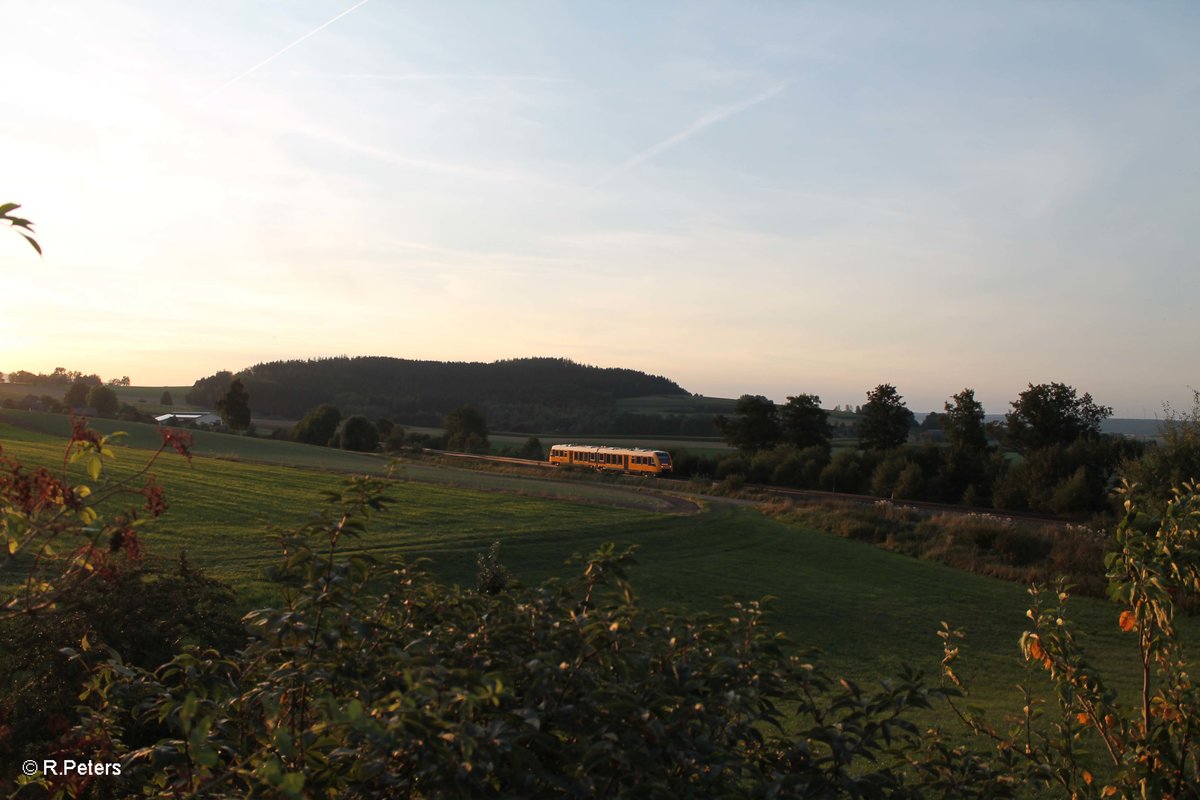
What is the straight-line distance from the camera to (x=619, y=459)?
180 ft

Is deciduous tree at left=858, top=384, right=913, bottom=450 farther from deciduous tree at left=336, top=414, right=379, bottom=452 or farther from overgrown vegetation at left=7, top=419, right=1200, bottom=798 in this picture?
overgrown vegetation at left=7, top=419, right=1200, bottom=798

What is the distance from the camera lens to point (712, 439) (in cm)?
9950

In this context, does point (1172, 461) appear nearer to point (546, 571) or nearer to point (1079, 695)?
point (546, 571)

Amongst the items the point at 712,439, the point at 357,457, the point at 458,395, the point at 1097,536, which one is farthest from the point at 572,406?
the point at 1097,536

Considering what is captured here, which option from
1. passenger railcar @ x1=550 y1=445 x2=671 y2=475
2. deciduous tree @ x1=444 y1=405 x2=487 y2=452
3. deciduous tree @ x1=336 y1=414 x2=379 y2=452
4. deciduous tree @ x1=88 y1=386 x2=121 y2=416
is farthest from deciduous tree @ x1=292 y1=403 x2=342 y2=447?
passenger railcar @ x1=550 y1=445 x2=671 y2=475

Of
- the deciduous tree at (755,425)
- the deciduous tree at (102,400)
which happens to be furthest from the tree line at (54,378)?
the deciduous tree at (755,425)

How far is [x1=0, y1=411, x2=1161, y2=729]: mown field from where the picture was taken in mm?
17250

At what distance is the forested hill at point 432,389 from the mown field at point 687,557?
69.4 m

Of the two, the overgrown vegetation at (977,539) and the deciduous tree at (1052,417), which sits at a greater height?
the deciduous tree at (1052,417)

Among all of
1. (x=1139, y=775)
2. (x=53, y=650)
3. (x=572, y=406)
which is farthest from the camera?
(x=572, y=406)

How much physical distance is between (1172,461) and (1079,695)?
77.6 feet

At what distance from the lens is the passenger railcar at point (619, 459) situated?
52219 mm

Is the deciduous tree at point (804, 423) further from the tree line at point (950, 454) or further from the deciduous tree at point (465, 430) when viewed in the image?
the deciduous tree at point (465, 430)

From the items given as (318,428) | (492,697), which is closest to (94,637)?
(492,697)
